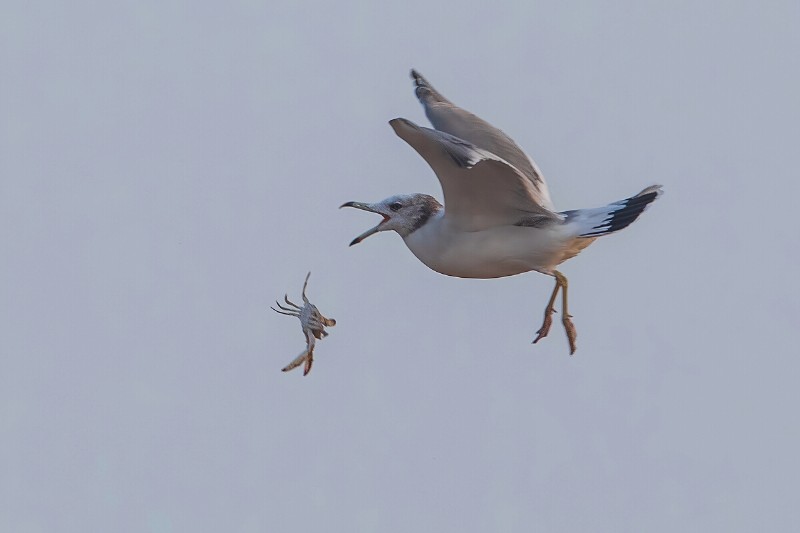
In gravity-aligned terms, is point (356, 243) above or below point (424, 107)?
below

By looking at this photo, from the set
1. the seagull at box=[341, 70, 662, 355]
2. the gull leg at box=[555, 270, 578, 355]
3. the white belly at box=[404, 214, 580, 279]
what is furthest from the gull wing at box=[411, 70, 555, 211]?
the gull leg at box=[555, 270, 578, 355]

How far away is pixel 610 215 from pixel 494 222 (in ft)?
2.37

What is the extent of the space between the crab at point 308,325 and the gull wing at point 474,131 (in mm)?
1520

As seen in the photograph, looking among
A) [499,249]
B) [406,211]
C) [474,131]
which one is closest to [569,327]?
[499,249]

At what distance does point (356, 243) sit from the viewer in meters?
11.1

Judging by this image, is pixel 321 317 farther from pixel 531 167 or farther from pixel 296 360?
pixel 531 167

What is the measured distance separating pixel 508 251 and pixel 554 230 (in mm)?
308

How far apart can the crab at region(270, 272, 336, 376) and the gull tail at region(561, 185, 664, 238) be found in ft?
5.69

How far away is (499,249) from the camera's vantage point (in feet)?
34.7

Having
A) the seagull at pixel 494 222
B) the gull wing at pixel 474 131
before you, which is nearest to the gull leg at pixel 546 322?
the seagull at pixel 494 222

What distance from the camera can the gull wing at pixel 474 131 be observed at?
11422 millimetres

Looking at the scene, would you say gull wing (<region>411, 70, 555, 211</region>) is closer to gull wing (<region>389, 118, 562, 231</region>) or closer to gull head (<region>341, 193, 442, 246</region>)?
gull wing (<region>389, 118, 562, 231</region>)

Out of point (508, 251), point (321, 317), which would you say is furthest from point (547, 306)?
point (321, 317)

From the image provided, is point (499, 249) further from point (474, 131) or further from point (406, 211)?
point (474, 131)
